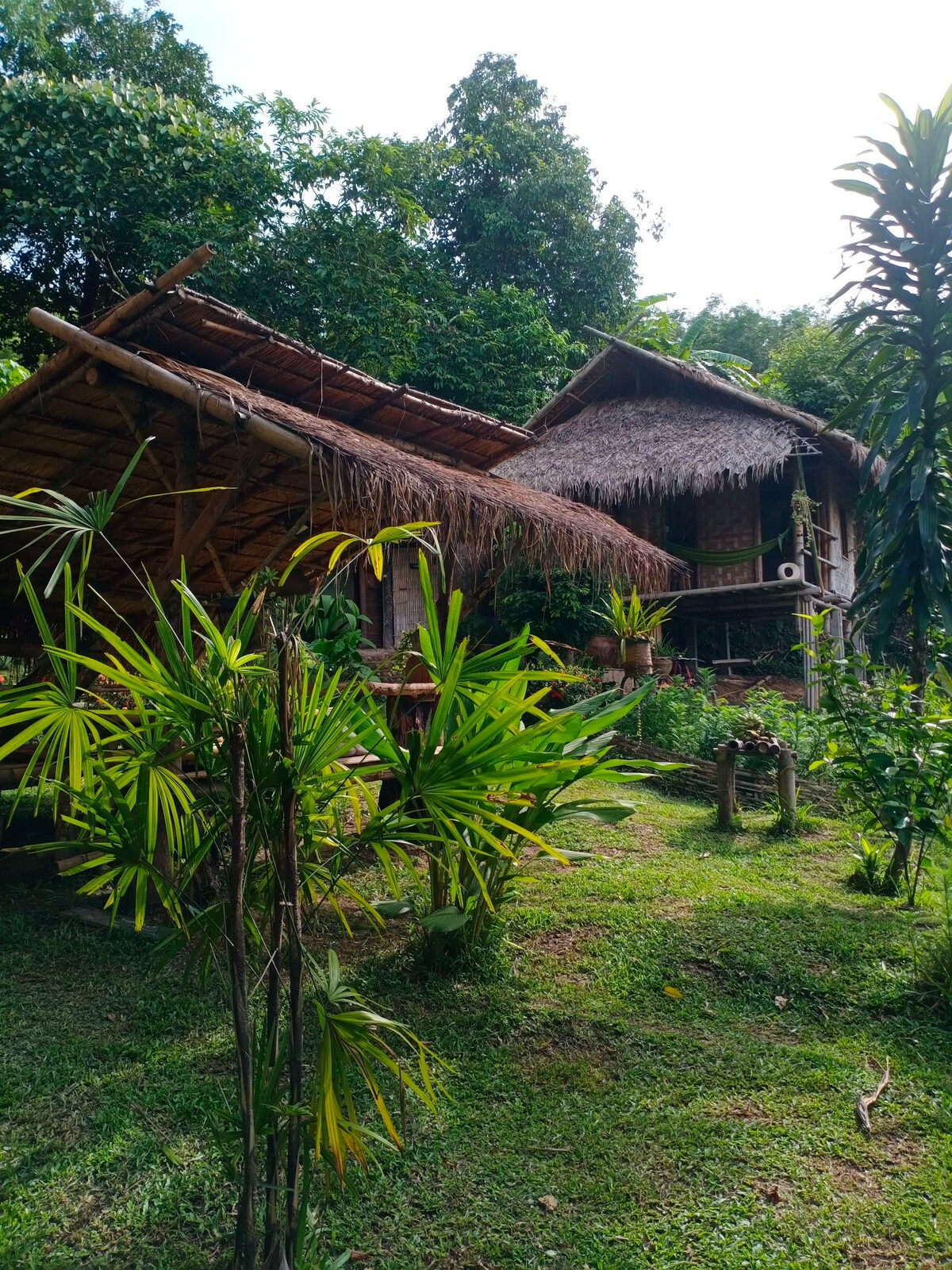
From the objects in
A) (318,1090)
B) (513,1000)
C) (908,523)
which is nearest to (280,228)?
(908,523)

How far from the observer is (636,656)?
29.4 ft

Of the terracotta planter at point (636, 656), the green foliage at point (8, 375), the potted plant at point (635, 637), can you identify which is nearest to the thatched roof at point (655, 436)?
the potted plant at point (635, 637)

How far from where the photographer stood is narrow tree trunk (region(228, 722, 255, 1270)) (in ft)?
5.45

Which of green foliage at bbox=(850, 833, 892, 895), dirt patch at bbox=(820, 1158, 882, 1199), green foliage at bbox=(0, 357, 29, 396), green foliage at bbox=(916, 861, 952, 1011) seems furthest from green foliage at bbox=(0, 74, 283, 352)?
dirt patch at bbox=(820, 1158, 882, 1199)

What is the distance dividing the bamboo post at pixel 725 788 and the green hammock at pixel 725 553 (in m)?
6.13

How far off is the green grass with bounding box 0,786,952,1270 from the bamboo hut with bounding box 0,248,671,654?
7.29 feet

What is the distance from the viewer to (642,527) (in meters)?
12.9

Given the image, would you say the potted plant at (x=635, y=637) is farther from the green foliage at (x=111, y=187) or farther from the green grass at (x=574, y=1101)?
the green foliage at (x=111, y=187)

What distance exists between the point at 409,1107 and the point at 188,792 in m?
1.40

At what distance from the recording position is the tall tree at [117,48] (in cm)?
1270

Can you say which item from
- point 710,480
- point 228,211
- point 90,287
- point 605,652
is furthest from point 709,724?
point 90,287

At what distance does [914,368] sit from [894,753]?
2.10 metres

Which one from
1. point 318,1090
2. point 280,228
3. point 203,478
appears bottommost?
point 318,1090

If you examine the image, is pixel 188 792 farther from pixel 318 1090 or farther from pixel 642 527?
pixel 642 527
